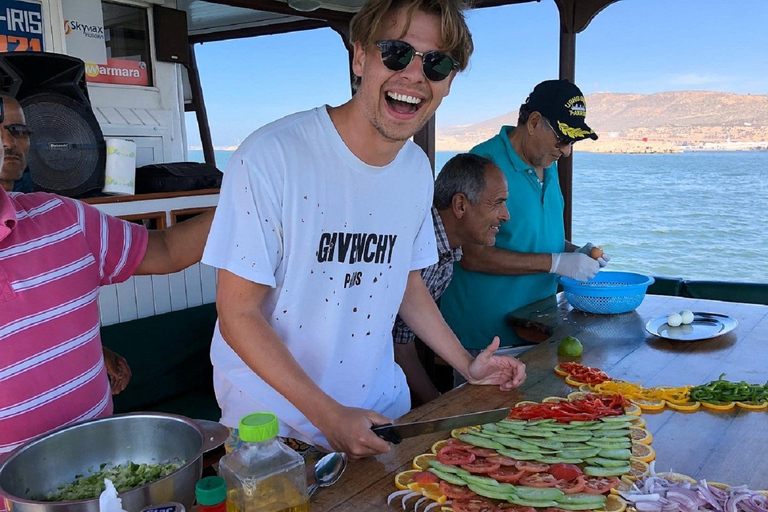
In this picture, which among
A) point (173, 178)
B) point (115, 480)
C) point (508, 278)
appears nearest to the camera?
point (115, 480)

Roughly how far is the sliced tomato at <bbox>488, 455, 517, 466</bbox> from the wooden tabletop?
17cm

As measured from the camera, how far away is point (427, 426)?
4.71ft

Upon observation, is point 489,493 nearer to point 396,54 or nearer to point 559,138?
point 396,54

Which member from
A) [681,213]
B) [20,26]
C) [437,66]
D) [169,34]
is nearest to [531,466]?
[437,66]

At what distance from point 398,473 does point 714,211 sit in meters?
39.4

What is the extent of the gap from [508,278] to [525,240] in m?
0.25

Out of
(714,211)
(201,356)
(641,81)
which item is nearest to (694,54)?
(641,81)

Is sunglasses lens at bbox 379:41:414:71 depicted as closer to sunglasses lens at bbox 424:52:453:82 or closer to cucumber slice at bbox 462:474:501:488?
sunglasses lens at bbox 424:52:453:82

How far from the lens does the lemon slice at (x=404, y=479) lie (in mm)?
1358

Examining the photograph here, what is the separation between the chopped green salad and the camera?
111cm

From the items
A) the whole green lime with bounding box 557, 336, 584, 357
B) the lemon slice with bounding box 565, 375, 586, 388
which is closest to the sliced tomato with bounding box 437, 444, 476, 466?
the lemon slice with bounding box 565, 375, 586, 388

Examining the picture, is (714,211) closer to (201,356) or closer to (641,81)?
(641,81)

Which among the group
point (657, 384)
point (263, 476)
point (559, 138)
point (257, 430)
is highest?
point (559, 138)

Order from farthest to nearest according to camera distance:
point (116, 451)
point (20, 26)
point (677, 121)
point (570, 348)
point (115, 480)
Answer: point (677, 121)
point (20, 26)
point (570, 348)
point (116, 451)
point (115, 480)
